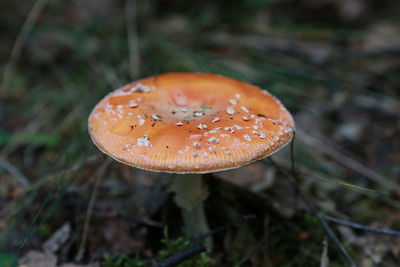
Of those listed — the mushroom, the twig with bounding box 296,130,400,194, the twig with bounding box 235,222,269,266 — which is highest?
the mushroom

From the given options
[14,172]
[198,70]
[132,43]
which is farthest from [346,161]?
[14,172]

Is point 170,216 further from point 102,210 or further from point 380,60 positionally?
point 380,60

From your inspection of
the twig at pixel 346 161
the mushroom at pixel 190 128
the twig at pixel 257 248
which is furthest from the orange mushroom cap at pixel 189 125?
the twig at pixel 346 161

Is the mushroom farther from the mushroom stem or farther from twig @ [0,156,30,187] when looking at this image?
twig @ [0,156,30,187]

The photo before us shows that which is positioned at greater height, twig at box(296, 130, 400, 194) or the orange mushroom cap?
the orange mushroom cap

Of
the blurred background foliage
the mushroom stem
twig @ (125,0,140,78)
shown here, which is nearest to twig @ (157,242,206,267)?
the mushroom stem

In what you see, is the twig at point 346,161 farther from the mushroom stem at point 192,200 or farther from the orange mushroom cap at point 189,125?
the mushroom stem at point 192,200

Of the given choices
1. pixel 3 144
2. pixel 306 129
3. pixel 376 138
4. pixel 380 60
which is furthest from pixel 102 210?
pixel 380 60
